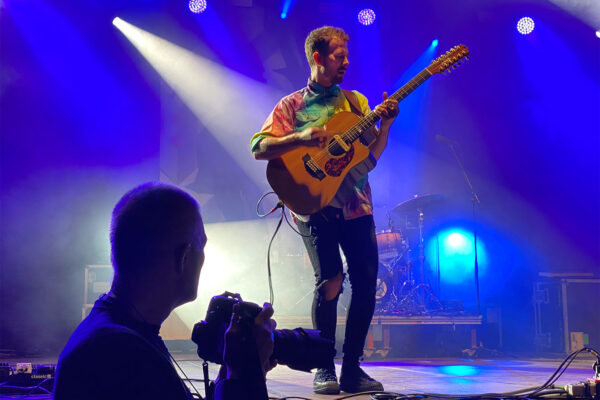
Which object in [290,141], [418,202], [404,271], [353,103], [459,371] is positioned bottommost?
[459,371]

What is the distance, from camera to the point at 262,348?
4.64 feet

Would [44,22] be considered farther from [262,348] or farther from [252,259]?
[262,348]

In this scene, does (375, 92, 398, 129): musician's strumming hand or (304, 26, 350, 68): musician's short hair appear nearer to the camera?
(375, 92, 398, 129): musician's strumming hand

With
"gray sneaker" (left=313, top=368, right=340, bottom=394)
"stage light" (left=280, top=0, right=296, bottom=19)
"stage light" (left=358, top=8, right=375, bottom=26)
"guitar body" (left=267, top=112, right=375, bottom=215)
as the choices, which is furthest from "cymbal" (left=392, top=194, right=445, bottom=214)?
"gray sneaker" (left=313, top=368, right=340, bottom=394)


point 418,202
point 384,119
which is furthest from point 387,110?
point 418,202

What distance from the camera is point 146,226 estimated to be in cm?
145

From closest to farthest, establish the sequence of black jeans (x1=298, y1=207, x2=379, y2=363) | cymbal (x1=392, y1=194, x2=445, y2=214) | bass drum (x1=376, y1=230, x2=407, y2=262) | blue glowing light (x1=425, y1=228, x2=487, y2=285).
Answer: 1. black jeans (x1=298, y1=207, x2=379, y2=363)
2. cymbal (x1=392, y1=194, x2=445, y2=214)
3. bass drum (x1=376, y1=230, x2=407, y2=262)
4. blue glowing light (x1=425, y1=228, x2=487, y2=285)

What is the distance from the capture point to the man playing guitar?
3.21 metres

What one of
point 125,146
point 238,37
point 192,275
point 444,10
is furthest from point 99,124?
point 192,275

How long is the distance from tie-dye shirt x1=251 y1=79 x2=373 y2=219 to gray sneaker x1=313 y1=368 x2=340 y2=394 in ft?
2.92

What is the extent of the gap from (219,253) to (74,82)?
3259 millimetres

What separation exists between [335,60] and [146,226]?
223cm

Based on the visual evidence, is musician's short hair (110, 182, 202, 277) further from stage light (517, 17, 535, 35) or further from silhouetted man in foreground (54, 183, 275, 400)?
stage light (517, 17, 535, 35)

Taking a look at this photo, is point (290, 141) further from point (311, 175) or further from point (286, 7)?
point (286, 7)
